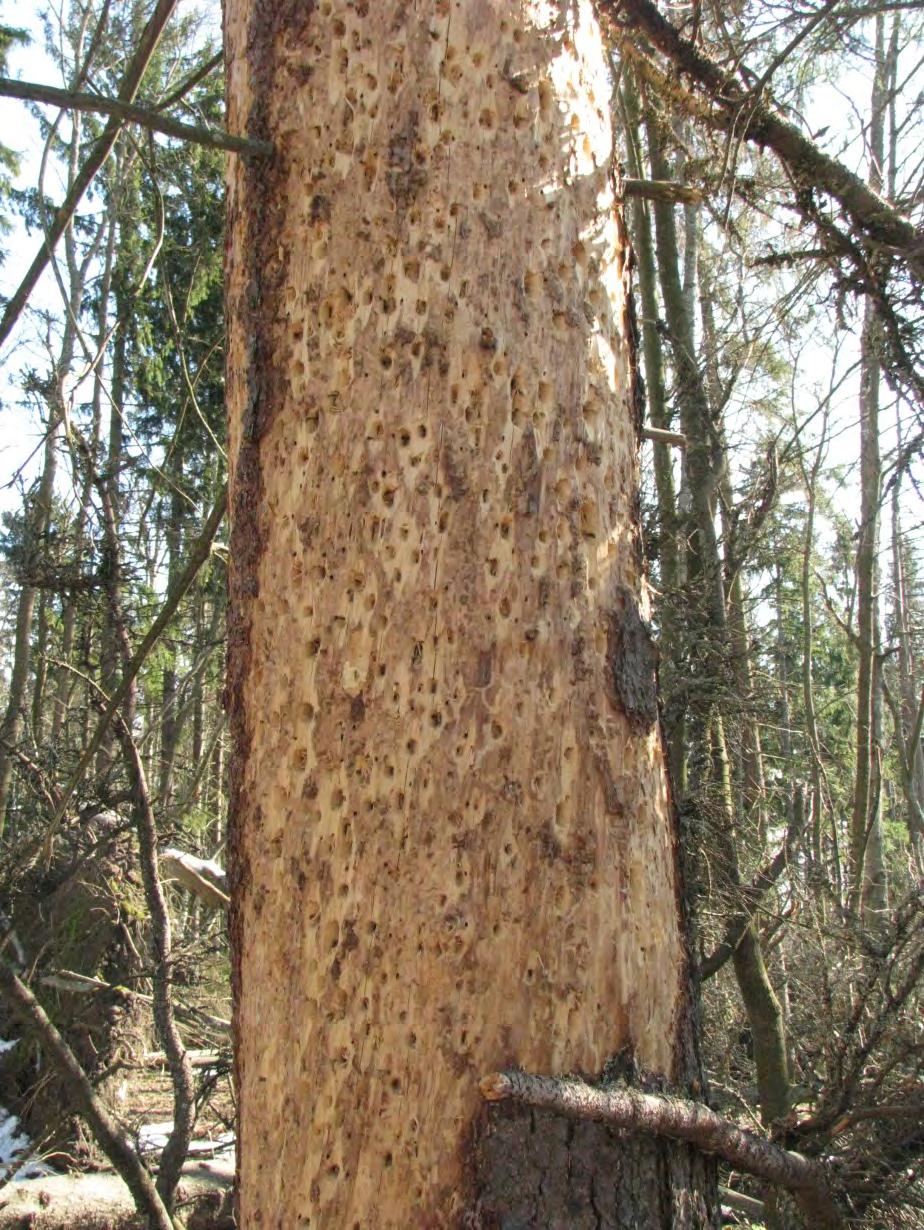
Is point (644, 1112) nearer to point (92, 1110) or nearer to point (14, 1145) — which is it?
point (92, 1110)

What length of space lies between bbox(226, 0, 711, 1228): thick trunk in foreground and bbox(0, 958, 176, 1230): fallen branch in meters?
2.20

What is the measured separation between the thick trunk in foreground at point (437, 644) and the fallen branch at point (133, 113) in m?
0.07

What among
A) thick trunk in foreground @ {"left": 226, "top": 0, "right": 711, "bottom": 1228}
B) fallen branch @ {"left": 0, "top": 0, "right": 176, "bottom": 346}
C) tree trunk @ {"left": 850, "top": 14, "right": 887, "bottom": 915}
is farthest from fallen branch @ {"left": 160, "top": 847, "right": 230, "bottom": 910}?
tree trunk @ {"left": 850, "top": 14, "right": 887, "bottom": 915}

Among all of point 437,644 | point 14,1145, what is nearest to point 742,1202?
point 437,644

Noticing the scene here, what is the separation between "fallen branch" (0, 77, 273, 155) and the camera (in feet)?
5.42

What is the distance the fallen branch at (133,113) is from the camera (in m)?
1.65

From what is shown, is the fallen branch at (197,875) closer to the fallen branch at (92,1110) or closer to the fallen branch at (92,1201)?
the fallen branch at (92,1110)

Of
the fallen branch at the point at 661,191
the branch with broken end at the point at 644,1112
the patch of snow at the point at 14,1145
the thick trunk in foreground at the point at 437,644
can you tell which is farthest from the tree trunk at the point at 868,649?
the patch of snow at the point at 14,1145

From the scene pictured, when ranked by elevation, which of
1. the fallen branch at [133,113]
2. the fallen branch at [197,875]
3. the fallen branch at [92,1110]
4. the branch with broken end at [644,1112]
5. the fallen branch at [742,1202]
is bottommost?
the fallen branch at [742,1202]

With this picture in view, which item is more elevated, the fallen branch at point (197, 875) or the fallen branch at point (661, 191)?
the fallen branch at point (661, 191)

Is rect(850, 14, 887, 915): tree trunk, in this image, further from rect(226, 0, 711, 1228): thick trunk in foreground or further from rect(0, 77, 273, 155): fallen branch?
rect(0, 77, 273, 155): fallen branch

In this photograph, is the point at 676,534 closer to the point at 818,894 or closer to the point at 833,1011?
the point at 818,894

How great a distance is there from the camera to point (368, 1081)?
52.4 inches

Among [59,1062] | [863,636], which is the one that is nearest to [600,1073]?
[59,1062]
